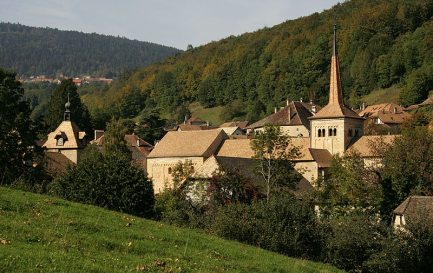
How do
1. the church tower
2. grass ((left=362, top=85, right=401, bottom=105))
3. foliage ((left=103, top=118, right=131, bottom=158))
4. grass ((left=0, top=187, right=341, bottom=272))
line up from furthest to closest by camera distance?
grass ((left=362, top=85, right=401, bottom=105)) → foliage ((left=103, top=118, right=131, bottom=158)) → the church tower → grass ((left=0, top=187, right=341, bottom=272))

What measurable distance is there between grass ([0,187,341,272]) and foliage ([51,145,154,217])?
13.9 meters

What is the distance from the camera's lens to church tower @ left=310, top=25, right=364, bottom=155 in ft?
225

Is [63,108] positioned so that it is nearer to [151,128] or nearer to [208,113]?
[151,128]

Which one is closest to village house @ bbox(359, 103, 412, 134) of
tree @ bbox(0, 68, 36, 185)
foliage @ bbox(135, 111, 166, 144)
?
foliage @ bbox(135, 111, 166, 144)

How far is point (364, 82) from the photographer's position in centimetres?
14888

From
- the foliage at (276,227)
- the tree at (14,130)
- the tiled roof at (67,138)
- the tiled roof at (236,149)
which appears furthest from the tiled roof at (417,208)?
the tiled roof at (67,138)

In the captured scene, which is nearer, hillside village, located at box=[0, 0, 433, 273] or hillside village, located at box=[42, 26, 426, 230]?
hillside village, located at box=[0, 0, 433, 273]

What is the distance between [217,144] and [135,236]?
173 feet

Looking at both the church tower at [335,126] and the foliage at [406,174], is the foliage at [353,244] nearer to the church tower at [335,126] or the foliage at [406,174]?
the foliage at [406,174]

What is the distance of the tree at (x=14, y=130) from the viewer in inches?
1886

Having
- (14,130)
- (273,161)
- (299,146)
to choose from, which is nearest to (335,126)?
(299,146)

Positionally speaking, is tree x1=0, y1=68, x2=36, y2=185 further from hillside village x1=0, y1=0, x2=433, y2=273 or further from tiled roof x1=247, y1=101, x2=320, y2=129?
tiled roof x1=247, y1=101, x2=320, y2=129

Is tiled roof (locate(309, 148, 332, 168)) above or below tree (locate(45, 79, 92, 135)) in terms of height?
below

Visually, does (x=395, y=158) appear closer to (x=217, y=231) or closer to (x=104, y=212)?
(x=217, y=231)
